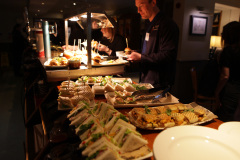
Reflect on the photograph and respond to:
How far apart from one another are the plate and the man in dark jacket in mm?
1507

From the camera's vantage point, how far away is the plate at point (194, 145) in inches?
28.8

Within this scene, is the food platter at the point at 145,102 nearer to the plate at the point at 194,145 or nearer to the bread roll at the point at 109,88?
the bread roll at the point at 109,88

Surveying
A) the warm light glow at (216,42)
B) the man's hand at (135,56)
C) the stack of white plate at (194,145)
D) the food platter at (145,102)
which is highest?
the warm light glow at (216,42)

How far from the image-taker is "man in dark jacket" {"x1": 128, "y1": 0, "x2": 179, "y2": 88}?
2.38 m

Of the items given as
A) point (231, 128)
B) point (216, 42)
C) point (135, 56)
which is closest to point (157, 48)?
Result: point (135, 56)

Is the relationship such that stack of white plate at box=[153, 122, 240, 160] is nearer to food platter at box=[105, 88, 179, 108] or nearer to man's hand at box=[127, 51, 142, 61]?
food platter at box=[105, 88, 179, 108]

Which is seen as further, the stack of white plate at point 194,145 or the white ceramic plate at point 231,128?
the white ceramic plate at point 231,128

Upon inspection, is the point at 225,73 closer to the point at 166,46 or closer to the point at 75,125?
the point at 166,46

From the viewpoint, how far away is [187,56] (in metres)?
5.38

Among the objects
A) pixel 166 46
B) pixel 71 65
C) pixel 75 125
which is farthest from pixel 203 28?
pixel 75 125

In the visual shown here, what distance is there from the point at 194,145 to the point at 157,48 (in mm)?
1881

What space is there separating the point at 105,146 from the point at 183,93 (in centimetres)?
508

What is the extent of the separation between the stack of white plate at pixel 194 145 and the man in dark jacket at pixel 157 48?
1.51 metres

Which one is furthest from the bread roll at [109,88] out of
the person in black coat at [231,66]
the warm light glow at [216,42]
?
the warm light glow at [216,42]
